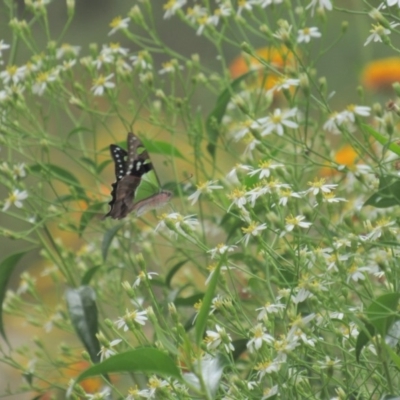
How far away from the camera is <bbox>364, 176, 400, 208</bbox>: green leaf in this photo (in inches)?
36.1

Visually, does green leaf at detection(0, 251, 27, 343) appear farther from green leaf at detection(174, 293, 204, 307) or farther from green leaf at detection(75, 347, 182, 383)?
green leaf at detection(75, 347, 182, 383)

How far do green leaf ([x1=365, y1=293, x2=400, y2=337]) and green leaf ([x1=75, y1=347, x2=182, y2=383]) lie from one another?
0.54ft

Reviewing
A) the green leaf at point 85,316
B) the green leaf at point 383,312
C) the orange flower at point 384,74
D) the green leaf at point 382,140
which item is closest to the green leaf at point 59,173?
the green leaf at point 85,316

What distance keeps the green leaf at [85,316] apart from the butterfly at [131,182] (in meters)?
0.11

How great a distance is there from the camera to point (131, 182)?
4.09ft

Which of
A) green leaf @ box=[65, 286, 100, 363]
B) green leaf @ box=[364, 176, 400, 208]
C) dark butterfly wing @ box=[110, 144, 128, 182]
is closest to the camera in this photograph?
green leaf @ box=[364, 176, 400, 208]

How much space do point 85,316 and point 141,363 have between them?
426 millimetres

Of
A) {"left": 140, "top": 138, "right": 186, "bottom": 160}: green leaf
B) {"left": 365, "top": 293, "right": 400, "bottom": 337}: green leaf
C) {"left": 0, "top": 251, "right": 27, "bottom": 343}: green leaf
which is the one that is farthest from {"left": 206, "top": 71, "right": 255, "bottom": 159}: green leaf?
{"left": 365, "top": 293, "right": 400, "bottom": 337}: green leaf

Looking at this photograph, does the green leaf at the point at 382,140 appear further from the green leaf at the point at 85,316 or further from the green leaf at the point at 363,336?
the green leaf at the point at 85,316

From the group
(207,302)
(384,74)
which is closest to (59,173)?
(207,302)

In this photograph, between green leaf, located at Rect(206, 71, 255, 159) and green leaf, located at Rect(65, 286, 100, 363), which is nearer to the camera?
green leaf, located at Rect(65, 286, 100, 363)

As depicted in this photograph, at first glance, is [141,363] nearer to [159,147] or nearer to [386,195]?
[386,195]

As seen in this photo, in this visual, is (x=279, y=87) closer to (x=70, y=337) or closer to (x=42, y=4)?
(x=42, y=4)

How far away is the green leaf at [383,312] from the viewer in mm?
Answer: 787
